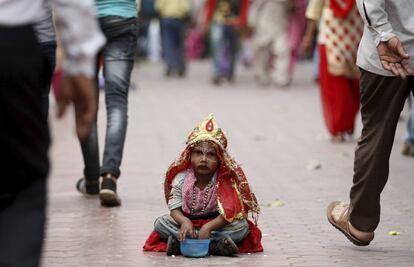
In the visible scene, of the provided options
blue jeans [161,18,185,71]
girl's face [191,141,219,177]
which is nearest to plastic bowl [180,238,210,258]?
girl's face [191,141,219,177]

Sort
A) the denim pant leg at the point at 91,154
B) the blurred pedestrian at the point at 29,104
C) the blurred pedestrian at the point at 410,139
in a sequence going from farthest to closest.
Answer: the blurred pedestrian at the point at 410,139 → the denim pant leg at the point at 91,154 → the blurred pedestrian at the point at 29,104

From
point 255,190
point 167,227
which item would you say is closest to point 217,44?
point 255,190

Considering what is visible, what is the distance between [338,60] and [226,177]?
19.2 ft

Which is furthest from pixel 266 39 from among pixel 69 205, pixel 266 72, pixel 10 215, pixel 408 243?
pixel 10 215

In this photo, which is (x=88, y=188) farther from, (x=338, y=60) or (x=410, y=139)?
(x=338, y=60)

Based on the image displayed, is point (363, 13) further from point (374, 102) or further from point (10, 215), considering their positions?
point (10, 215)

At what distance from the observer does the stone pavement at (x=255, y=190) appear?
6895mm

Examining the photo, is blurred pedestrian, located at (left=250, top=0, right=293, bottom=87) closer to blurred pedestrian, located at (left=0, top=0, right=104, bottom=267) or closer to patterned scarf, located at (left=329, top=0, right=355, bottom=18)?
patterned scarf, located at (left=329, top=0, right=355, bottom=18)

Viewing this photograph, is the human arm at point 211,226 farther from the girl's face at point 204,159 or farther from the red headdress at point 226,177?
the girl's face at point 204,159

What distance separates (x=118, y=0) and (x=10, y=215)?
14.2ft

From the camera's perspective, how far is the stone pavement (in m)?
6.89

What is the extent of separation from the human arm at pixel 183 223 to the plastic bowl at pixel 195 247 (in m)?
0.04

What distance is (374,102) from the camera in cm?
658

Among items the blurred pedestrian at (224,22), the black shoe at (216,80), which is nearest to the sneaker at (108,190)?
the blurred pedestrian at (224,22)
